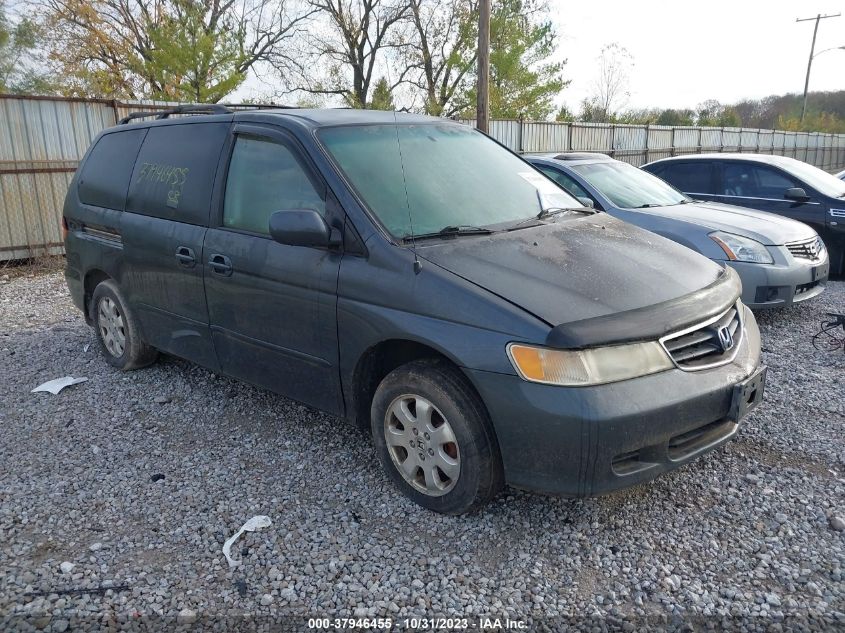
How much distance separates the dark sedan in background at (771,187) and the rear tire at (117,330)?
6.73 metres

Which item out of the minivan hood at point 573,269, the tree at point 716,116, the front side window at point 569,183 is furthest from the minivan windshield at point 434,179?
the tree at point 716,116

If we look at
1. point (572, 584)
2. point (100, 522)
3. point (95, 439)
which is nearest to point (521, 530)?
point (572, 584)

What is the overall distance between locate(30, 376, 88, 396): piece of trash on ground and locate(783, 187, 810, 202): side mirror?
7608 millimetres

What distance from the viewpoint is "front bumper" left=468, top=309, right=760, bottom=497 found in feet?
8.38

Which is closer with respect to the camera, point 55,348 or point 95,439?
point 95,439

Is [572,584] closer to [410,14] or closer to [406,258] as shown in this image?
[406,258]

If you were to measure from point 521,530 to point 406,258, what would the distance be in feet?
4.43

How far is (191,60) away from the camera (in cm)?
1959

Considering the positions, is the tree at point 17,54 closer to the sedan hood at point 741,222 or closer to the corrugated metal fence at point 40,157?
the corrugated metal fence at point 40,157

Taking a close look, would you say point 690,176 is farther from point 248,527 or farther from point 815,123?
point 815,123

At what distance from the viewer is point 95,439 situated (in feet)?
13.2

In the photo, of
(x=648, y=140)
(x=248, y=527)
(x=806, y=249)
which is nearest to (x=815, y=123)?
(x=648, y=140)

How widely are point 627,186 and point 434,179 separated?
407cm

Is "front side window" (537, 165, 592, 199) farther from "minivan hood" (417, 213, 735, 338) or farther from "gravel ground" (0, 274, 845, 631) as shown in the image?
"minivan hood" (417, 213, 735, 338)
